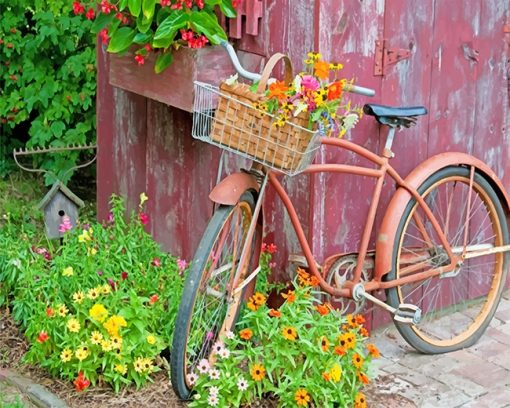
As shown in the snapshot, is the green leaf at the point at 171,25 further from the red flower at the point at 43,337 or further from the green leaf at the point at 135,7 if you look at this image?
the red flower at the point at 43,337

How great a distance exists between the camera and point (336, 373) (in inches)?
161

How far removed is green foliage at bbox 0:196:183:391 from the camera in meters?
4.34

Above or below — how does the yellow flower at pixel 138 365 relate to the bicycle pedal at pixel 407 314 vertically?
below

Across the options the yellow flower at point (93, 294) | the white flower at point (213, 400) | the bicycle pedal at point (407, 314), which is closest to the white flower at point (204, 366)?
the white flower at point (213, 400)

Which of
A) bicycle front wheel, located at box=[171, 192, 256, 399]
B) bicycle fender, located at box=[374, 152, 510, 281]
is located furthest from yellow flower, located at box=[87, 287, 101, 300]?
bicycle fender, located at box=[374, 152, 510, 281]

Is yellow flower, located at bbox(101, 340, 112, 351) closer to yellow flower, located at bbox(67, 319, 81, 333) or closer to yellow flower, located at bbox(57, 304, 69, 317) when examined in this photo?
yellow flower, located at bbox(67, 319, 81, 333)

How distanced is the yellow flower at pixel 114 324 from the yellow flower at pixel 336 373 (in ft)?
2.87

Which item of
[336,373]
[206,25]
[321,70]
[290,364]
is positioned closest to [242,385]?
[290,364]

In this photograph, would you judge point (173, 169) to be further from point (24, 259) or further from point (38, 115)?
point (38, 115)

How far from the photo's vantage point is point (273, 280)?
16.0 ft

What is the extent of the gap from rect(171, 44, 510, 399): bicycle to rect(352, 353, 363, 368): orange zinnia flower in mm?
380

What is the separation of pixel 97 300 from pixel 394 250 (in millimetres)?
1312

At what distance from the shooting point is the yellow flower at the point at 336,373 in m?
4.09

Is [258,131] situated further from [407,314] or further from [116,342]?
[407,314]
